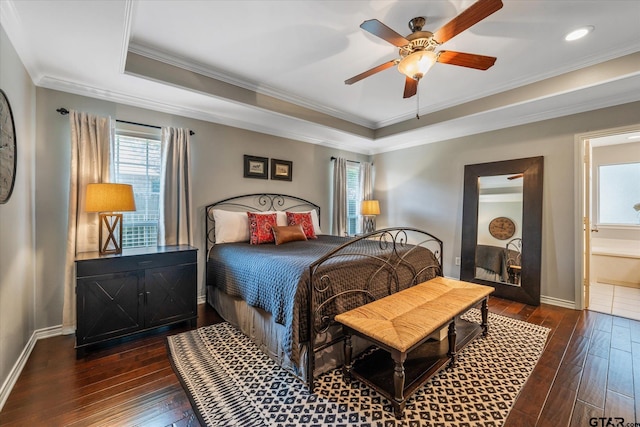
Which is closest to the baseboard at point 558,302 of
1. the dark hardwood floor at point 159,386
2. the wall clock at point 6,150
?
the dark hardwood floor at point 159,386

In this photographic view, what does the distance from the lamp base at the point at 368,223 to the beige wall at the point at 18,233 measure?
472 centimetres

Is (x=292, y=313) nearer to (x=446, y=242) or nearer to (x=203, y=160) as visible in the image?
(x=203, y=160)

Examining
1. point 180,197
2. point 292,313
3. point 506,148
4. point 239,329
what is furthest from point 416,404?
point 506,148

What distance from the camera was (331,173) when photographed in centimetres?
511

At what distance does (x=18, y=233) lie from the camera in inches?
85.4

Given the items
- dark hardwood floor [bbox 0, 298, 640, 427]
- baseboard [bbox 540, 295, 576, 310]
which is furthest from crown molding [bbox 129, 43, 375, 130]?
baseboard [bbox 540, 295, 576, 310]

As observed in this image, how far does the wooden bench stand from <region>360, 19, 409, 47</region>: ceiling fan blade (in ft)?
6.49

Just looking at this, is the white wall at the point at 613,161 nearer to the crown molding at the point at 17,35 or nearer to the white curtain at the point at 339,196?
the white curtain at the point at 339,196

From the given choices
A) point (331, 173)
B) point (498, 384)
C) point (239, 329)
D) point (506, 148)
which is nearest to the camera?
point (498, 384)

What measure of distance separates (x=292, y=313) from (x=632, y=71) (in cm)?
379

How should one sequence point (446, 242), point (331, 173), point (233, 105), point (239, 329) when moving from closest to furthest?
point (239, 329) → point (233, 105) → point (446, 242) → point (331, 173)

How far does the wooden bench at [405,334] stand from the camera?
1.63 metres

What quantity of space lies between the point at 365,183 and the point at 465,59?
3.52 meters

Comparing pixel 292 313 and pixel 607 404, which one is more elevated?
pixel 292 313
